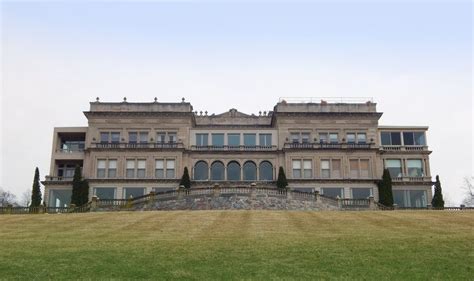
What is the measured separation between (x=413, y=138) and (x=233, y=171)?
2050 cm

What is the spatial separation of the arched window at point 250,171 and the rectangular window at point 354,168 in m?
10.2

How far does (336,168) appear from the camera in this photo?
56812 millimetres

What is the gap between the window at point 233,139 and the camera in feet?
193

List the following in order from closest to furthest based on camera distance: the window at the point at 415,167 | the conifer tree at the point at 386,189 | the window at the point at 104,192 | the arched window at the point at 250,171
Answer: the conifer tree at the point at 386,189 → the window at the point at 104,192 → the arched window at the point at 250,171 → the window at the point at 415,167

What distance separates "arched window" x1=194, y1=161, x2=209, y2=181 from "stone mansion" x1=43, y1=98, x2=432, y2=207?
0.35 feet

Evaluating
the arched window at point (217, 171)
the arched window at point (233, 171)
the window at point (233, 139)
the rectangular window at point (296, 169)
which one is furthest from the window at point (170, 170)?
the rectangular window at point (296, 169)

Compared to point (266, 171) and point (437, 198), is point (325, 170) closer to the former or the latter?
point (266, 171)

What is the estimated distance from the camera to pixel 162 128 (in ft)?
191

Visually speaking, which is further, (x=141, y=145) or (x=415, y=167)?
(x=415, y=167)

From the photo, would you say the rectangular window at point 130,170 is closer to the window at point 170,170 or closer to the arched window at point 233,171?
the window at point 170,170

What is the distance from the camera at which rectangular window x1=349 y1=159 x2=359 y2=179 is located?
185 feet

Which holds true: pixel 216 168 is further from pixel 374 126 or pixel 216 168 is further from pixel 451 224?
pixel 451 224

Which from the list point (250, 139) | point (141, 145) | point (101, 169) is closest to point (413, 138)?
point (250, 139)

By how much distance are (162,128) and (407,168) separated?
27.2 m
